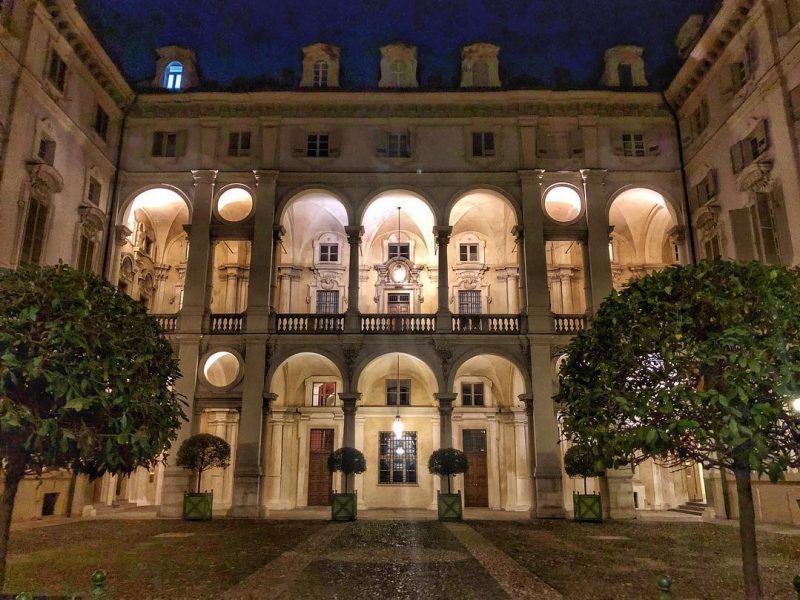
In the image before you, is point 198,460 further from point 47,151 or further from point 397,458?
point 47,151

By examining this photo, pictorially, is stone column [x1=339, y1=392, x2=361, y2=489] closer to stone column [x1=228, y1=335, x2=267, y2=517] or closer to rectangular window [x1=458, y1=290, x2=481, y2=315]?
stone column [x1=228, y1=335, x2=267, y2=517]

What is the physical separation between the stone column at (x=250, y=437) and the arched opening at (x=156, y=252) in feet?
23.2

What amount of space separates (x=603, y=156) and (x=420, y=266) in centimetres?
931

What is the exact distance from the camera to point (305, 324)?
23391 millimetres

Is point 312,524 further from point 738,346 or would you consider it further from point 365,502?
point 738,346

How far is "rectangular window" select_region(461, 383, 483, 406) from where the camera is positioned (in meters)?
27.1

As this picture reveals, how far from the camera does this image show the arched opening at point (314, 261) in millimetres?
27453

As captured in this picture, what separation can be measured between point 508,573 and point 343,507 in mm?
10311

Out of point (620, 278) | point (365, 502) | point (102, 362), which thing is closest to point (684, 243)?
point (620, 278)

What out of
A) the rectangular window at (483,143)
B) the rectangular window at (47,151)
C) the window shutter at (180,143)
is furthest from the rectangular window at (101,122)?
the rectangular window at (483,143)

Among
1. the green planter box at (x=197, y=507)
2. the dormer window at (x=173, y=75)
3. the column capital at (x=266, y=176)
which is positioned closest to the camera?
the green planter box at (x=197, y=507)

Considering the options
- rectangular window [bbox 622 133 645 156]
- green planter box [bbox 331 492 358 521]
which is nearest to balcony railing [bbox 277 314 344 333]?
green planter box [bbox 331 492 358 521]

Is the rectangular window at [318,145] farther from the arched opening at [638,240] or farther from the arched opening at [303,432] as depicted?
A: the arched opening at [638,240]

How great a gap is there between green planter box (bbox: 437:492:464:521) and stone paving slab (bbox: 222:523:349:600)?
5.89 meters
